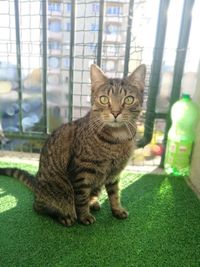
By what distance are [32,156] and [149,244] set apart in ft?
3.80

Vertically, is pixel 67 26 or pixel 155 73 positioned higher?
pixel 67 26

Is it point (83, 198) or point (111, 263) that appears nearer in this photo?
point (111, 263)

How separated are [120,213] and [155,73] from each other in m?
0.89

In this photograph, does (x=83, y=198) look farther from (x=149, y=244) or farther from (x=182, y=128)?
(x=182, y=128)

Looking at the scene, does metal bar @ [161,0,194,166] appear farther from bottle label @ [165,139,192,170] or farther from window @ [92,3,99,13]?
window @ [92,3,99,13]

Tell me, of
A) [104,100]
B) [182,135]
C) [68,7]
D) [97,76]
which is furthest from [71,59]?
[182,135]

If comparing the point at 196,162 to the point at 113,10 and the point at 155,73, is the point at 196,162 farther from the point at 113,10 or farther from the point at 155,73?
the point at 113,10

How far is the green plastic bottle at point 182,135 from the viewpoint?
161 cm

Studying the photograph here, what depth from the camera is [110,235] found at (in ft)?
3.66

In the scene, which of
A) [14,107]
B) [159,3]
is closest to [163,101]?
[159,3]

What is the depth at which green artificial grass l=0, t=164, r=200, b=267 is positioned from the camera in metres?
0.98

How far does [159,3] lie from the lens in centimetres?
154

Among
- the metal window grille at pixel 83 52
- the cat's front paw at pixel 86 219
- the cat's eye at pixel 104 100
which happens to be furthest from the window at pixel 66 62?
the cat's front paw at pixel 86 219

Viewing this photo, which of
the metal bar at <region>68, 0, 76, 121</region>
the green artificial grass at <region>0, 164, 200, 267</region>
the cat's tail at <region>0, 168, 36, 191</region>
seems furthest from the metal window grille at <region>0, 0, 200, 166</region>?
the green artificial grass at <region>0, 164, 200, 267</region>
